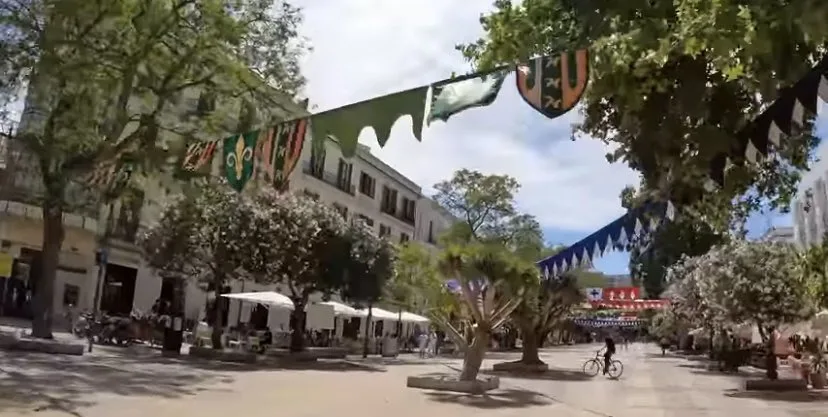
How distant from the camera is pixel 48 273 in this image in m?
20.0

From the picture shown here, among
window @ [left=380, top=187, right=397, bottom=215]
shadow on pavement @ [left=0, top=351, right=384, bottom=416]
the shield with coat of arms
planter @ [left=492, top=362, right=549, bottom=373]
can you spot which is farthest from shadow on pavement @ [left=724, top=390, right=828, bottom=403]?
window @ [left=380, top=187, right=397, bottom=215]

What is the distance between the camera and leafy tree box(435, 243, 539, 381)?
60.5 feet

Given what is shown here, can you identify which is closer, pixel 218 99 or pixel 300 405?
pixel 300 405

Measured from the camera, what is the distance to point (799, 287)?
23.8m

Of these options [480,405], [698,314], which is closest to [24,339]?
[480,405]

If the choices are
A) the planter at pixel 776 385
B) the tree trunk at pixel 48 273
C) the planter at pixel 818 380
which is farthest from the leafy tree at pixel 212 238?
the planter at pixel 818 380

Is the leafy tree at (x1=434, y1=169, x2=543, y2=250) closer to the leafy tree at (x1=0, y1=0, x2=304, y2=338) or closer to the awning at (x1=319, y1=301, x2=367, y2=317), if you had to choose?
the awning at (x1=319, y1=301, x2=367, y2=317)

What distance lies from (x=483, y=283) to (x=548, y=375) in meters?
8.13

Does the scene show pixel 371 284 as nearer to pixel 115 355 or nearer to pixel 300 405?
pixel 115 355

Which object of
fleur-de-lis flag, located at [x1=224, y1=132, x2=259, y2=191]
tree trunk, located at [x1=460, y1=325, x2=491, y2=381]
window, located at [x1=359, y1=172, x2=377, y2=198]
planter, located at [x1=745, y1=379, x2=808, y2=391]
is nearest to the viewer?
fleur-de-lis flag, located at [x1=224, y1=132, x2=259, y2=191]

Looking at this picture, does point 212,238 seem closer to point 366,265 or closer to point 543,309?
point 366,265

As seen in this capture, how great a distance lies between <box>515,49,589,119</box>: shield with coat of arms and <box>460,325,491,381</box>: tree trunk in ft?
37.1

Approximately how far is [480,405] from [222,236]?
39.0 ft

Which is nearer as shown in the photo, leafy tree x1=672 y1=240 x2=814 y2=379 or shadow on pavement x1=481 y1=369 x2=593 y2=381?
leafy tree x1=672 y1=240 x2=814 y2=379
